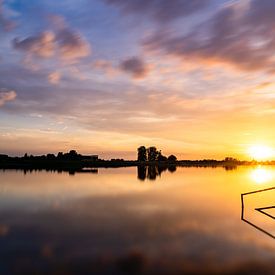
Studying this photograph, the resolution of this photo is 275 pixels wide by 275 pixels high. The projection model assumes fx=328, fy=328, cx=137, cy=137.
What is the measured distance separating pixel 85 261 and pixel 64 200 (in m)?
25.4

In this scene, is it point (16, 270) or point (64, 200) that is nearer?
point (16, 270)

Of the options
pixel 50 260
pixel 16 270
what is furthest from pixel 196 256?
pixel 16 270

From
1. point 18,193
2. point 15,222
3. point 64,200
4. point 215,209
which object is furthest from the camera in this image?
point 18,193

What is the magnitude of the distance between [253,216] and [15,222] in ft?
72.4

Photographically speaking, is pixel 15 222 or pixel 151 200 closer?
pixel 15 222

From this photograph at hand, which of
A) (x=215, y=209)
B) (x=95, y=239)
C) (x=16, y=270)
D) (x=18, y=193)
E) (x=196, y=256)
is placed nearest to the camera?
(x=16, y=270)

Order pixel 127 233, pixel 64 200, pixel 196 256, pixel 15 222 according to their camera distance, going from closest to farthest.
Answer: pixel 196 256, pixel 127 233, pixel 15 222, pixel 64 200

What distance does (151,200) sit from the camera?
142 ft

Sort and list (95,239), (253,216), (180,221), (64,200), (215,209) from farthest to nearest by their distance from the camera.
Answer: (64,200) → (215,209) → (253,216) → (180,221) → (95,239)

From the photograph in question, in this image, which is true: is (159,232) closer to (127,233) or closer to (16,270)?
(127,233)

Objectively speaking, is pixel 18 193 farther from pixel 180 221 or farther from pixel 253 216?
pixel 253 216

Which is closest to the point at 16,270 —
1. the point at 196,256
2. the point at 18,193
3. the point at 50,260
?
the point at 50,260

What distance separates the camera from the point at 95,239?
71.1 feet

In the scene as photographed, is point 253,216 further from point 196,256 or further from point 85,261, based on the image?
point 85,261
